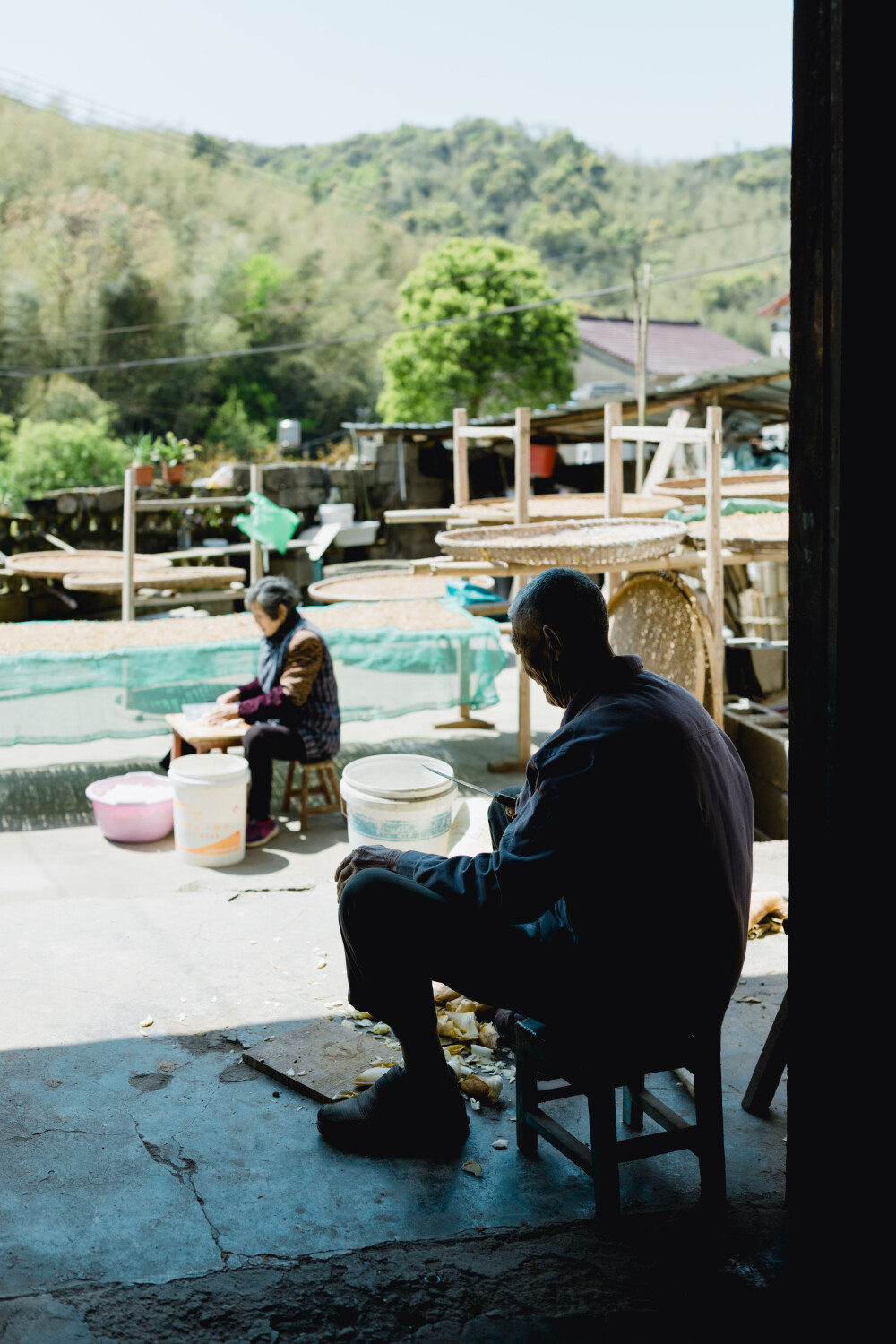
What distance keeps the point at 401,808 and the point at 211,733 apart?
1539 millimetres

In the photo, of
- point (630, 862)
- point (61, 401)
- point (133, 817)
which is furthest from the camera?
point (61, 401)

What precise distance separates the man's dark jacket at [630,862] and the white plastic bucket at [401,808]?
1759 mm

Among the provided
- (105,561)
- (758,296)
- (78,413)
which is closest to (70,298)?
(78,413)

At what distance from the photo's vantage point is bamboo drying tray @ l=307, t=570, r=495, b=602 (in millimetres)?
7090

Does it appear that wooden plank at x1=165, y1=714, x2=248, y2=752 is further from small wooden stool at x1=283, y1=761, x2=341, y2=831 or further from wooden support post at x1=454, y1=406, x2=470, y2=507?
wooden support post at x1=454, y1=406, x2=470, y2=507

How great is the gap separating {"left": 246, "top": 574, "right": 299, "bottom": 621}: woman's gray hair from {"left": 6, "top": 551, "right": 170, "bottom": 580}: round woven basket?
3.92 m

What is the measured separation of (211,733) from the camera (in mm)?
5242

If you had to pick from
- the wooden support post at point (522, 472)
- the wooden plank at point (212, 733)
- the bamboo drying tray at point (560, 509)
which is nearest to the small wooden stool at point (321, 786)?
the wooden plank at point (212, 733)

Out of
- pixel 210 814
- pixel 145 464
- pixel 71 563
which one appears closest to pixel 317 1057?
pixel 210 814

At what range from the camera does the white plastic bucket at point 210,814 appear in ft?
15.6

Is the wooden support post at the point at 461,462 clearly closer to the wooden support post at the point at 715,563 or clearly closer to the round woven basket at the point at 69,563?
the wooden support post at the point at 715,563

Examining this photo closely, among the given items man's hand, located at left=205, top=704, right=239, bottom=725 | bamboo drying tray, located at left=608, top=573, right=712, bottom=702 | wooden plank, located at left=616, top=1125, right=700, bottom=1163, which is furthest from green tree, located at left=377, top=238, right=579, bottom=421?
wooden plank, located at left=616, top=1125, right=700, bottom=1163

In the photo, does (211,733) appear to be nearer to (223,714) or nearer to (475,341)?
(223,714)

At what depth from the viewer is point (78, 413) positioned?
114ft
